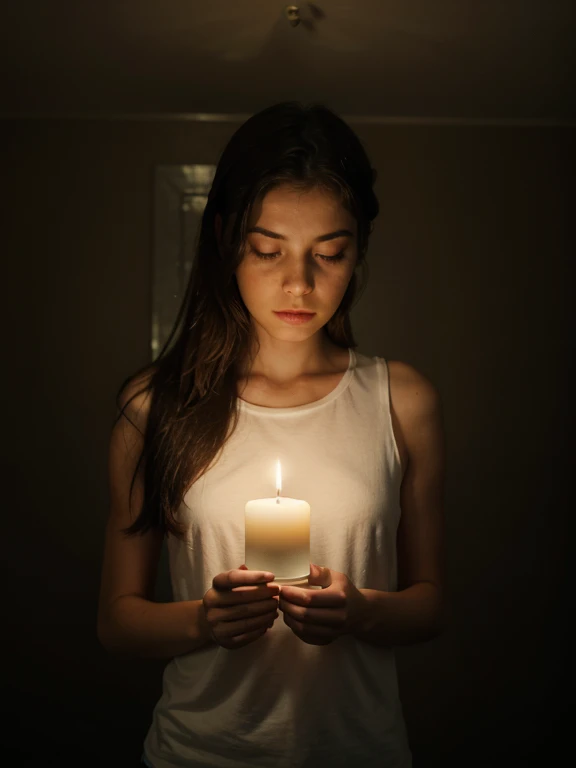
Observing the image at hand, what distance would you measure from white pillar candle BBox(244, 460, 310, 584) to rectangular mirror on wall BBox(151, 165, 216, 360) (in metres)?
1.37

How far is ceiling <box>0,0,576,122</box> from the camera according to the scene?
1.54 meters

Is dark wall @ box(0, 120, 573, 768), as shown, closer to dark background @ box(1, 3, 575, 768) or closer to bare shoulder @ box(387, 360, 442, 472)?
dark background @ box(1, 3, 575, 768)

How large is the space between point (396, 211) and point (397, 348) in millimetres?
393

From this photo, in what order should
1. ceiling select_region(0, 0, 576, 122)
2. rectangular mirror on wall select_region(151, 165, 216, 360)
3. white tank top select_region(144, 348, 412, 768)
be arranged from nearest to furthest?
white tank top select_region(144, 348, 412, 768) → ceiling select_region(0, 0, 576, 122) → rectangular mirror on wall select_region(151, 165, 216, 360)

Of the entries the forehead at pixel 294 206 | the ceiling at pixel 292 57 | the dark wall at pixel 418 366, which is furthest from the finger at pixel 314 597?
the dark wall at pixel 418 366

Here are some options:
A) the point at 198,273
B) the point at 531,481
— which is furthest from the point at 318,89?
the point at 531,481

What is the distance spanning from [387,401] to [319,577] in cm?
32

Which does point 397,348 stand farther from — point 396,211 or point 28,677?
point 28,677

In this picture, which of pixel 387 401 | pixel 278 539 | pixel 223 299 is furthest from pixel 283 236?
pixel 278 539

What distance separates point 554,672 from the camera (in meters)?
2.27

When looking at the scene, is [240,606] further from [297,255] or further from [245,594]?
[297,255]

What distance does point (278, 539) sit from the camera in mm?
882

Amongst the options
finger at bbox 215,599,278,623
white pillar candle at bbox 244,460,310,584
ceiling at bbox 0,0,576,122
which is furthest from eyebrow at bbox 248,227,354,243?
ceiling at bbox 0,0,576,122

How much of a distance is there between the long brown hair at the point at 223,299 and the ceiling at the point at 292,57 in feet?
1.79
